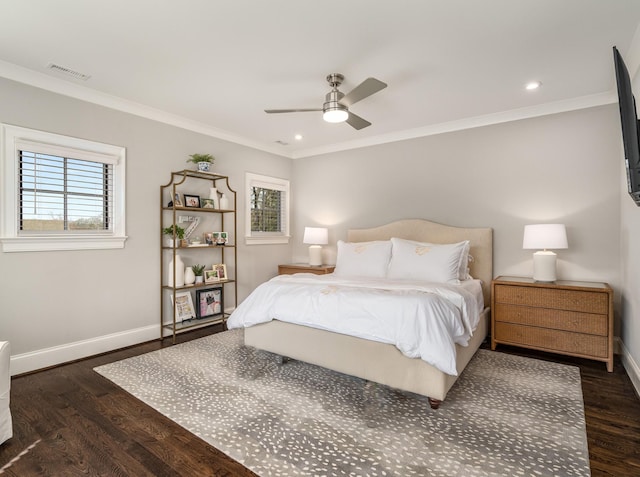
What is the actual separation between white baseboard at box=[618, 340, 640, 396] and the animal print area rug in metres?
0.38

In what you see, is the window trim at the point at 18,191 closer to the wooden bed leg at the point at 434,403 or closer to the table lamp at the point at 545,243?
the wooden bed leg at the point at 434,403

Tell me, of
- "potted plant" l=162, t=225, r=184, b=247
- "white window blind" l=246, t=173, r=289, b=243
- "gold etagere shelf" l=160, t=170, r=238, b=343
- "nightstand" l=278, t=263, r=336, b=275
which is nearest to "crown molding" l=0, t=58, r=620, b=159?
"white window blind" l=246, t=173, r=289, b=243

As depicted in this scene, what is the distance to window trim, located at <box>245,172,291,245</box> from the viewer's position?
5.12 m

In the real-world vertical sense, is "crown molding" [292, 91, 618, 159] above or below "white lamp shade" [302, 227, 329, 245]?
above

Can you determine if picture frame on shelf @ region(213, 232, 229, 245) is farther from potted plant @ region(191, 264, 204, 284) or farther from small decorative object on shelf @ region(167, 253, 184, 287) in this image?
small decorative object on shelf @ region(167, 253, 184, 287)

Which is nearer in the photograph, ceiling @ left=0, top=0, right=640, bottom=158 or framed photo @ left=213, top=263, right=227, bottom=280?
ceiling @ left=0, top=0, right=640, bottom=158

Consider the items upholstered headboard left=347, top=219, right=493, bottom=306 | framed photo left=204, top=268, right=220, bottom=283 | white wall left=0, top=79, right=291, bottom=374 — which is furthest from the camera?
framed photo left=204, top=268, right=220, bottom=283

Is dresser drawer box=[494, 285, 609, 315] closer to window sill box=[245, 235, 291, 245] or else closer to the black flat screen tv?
the black flat screen tv

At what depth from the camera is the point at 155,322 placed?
400 cm

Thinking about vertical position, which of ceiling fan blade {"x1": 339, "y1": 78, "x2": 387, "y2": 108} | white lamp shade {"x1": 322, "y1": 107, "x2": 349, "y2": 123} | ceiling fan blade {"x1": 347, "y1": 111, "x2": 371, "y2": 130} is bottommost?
white lamp shade {"x1": 322, "y1": 107, "x2": 349, "y2": 123}

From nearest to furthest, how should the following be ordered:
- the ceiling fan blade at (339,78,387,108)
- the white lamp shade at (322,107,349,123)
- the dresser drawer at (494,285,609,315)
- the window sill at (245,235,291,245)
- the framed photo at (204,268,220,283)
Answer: the ceiling fan blade at (339,78,387,108) → the white lamp shade at (322,107,349,123) → the dresser drawer at (494,285,609,315) → the framed photo at (204,268,220,283) → the window sill at (245,235,291,245)

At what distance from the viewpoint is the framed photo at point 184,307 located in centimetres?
412

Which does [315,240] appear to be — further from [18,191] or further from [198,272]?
[18,191]

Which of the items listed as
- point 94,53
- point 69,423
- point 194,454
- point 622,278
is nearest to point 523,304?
point 622,278
